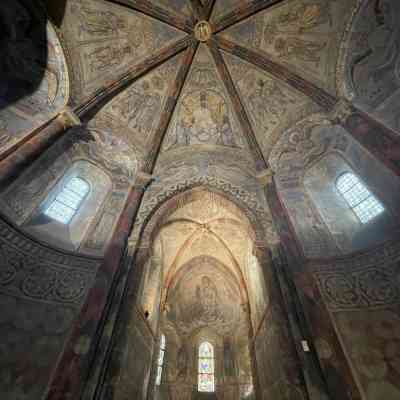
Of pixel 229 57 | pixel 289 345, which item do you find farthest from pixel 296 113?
Answer: pixel 289 345

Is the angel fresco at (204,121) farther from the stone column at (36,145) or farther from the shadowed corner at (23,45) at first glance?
the shadowed corner at (23,45)

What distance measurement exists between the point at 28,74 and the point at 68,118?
72.4 inches

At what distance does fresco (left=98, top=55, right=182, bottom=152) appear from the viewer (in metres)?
10.1

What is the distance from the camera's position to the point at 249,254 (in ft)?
38.4

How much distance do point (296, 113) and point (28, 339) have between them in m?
11.3

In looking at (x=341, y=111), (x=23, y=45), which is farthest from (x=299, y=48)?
(x=23, y=45)

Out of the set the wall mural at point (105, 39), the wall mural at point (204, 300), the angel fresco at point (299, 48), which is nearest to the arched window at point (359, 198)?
the angel fresco at point (299, 48)

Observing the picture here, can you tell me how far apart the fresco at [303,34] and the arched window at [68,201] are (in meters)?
8.93

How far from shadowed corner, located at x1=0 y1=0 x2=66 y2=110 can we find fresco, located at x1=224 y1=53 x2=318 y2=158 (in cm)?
709

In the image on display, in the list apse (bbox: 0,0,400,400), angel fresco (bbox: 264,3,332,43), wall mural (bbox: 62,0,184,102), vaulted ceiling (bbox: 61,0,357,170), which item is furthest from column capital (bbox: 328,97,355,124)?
wall mural (bbox: 62,0,184,102)

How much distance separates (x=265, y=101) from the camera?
10445 millimetres

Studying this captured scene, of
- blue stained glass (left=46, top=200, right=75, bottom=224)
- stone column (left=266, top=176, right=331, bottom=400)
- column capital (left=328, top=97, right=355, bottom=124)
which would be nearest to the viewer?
stone column (left=266, top=176, right=331, bottom=400)

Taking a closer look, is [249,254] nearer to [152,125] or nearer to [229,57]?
[152,125]

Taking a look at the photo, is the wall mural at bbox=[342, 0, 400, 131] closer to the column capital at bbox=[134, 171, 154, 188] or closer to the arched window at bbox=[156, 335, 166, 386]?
the column capital at bbox=[134, 171, 154, 188]
